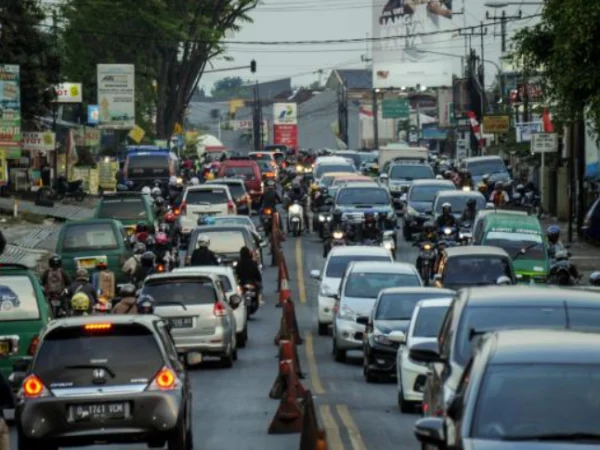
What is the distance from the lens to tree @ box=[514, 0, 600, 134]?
117 feet

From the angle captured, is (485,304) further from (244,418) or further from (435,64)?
(435,64)

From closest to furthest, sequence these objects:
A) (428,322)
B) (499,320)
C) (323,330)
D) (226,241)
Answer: (499,320)
(428,322)
(323,330)
(226,241)

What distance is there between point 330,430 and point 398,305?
7146 millimetres

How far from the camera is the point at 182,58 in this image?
9831 centimetres

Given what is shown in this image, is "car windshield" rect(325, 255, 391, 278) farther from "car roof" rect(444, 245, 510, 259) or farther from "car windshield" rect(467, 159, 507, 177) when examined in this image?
"car windshield" rect(467, 159, 507, 177)

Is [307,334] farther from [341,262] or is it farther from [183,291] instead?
[183,291]

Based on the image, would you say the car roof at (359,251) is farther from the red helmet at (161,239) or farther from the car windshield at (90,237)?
the red helmet at (161,239)

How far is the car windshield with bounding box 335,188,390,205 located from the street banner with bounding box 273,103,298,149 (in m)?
122

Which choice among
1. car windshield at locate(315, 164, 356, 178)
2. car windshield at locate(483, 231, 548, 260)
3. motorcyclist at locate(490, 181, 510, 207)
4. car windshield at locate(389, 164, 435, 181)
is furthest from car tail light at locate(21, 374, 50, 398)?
car windshield at locate(315, 164, 356, 178)

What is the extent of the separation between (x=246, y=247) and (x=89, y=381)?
867 inches

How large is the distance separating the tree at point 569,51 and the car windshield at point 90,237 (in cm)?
930

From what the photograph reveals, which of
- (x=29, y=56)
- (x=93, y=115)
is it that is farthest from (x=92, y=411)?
(x=93, y=115)

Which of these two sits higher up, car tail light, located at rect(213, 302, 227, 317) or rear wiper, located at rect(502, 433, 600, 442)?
rear wiper, located at rect(502, 433, 600, 442)

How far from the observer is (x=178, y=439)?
56.0 ft
